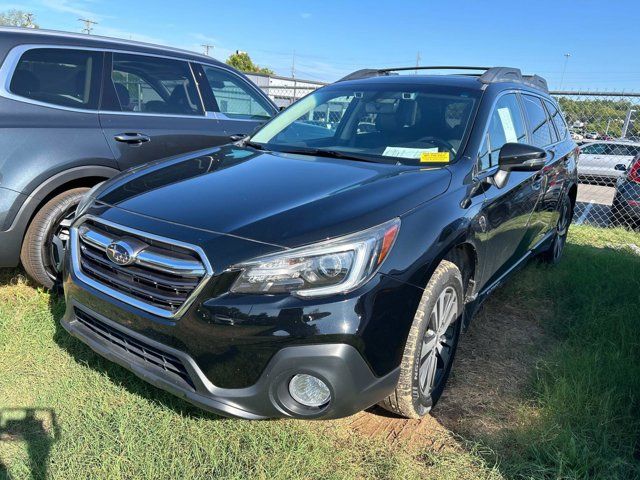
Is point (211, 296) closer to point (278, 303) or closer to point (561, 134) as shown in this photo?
point (278, 303)

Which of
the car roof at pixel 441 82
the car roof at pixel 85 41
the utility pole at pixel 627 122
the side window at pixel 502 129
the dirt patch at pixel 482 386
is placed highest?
the car roof at pixel 85 41

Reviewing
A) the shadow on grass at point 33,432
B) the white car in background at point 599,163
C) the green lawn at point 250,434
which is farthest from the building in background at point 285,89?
the shadow on grass at point 33,432

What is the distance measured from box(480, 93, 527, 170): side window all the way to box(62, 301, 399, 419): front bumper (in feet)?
5.06

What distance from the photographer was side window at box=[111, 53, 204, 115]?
155 inches

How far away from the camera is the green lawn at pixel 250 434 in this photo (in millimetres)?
2146


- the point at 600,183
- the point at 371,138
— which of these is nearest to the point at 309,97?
the point at 371,138

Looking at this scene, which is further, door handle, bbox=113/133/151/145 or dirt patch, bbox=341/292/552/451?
door handle, bbox=113/133/151/145

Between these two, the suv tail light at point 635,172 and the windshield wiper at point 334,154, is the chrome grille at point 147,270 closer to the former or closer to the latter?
the windshield wiper at point 334,154

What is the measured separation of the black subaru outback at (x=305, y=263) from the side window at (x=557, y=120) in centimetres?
181

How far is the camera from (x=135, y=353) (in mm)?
2219

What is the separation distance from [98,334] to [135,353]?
0.28m

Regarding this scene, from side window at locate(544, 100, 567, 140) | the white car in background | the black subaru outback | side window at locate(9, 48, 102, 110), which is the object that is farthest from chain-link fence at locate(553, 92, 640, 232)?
side window at locate(9, 48, 102, 110)

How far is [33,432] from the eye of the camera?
7.64ft

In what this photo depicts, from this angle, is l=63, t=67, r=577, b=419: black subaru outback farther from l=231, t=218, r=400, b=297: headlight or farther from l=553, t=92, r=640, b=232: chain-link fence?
l=553, t=92, r=640, b=232: chain-link fence
